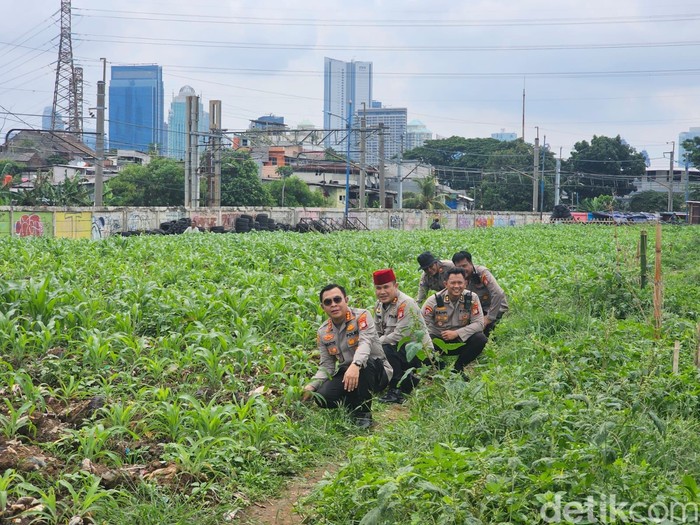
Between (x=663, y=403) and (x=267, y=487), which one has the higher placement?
(x=663, y=403)

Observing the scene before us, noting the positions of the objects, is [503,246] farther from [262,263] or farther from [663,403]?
[663,403]

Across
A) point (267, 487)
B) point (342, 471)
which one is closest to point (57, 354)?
point (267, 487)

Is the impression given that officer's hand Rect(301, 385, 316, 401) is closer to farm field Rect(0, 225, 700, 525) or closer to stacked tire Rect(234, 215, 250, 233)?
farm field Rect(0, 225, 700, 525)

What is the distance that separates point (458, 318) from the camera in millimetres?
9172

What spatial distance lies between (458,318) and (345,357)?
1.78 m

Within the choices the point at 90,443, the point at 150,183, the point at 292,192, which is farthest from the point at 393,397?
the point at 292,192

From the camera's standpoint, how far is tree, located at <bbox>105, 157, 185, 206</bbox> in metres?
58.6

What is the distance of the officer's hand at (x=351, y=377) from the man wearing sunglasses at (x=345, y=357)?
0.09m

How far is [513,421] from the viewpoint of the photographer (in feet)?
19.3

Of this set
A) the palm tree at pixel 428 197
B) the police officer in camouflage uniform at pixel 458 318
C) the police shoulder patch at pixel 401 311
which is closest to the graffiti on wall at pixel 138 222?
the police officer in camouflage uniform at pixel 458 318

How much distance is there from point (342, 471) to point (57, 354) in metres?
4.12

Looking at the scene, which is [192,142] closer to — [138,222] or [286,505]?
[138,222]

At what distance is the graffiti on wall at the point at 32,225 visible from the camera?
115 ft

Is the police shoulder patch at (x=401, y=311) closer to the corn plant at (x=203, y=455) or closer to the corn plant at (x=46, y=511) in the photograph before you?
the corn plant at (x=203, y=455)
